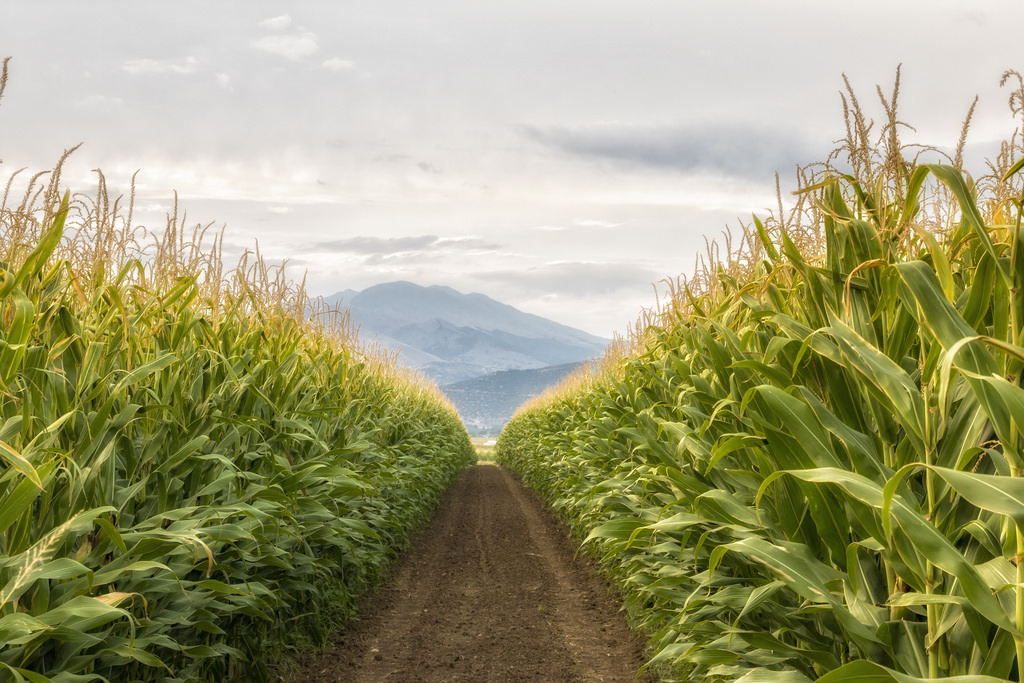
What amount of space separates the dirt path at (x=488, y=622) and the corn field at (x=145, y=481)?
448 millimetres

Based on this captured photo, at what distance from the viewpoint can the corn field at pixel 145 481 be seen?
2.10m

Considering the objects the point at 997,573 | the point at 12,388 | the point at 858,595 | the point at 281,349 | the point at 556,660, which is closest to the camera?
the point at 997,573

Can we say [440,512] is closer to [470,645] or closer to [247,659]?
[470,645]

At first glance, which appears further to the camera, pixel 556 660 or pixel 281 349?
pixel 281 349

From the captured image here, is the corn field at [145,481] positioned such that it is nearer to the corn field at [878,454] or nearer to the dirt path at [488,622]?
the dirt path at [488,622]

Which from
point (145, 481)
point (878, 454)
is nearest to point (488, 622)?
point (145, 481)

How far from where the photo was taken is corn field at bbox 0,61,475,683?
2100mm

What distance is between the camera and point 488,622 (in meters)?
5.53

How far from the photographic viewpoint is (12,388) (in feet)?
8.27

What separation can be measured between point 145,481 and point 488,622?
12.0 feet

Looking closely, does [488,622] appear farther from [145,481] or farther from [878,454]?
[878,454]

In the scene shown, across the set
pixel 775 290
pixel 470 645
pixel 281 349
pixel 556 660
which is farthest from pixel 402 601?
pixel 775 290

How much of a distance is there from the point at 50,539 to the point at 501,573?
5735 mm

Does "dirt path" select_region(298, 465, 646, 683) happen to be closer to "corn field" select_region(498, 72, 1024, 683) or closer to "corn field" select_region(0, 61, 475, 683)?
"corn field" select_region(0, 61, 475, 683)
